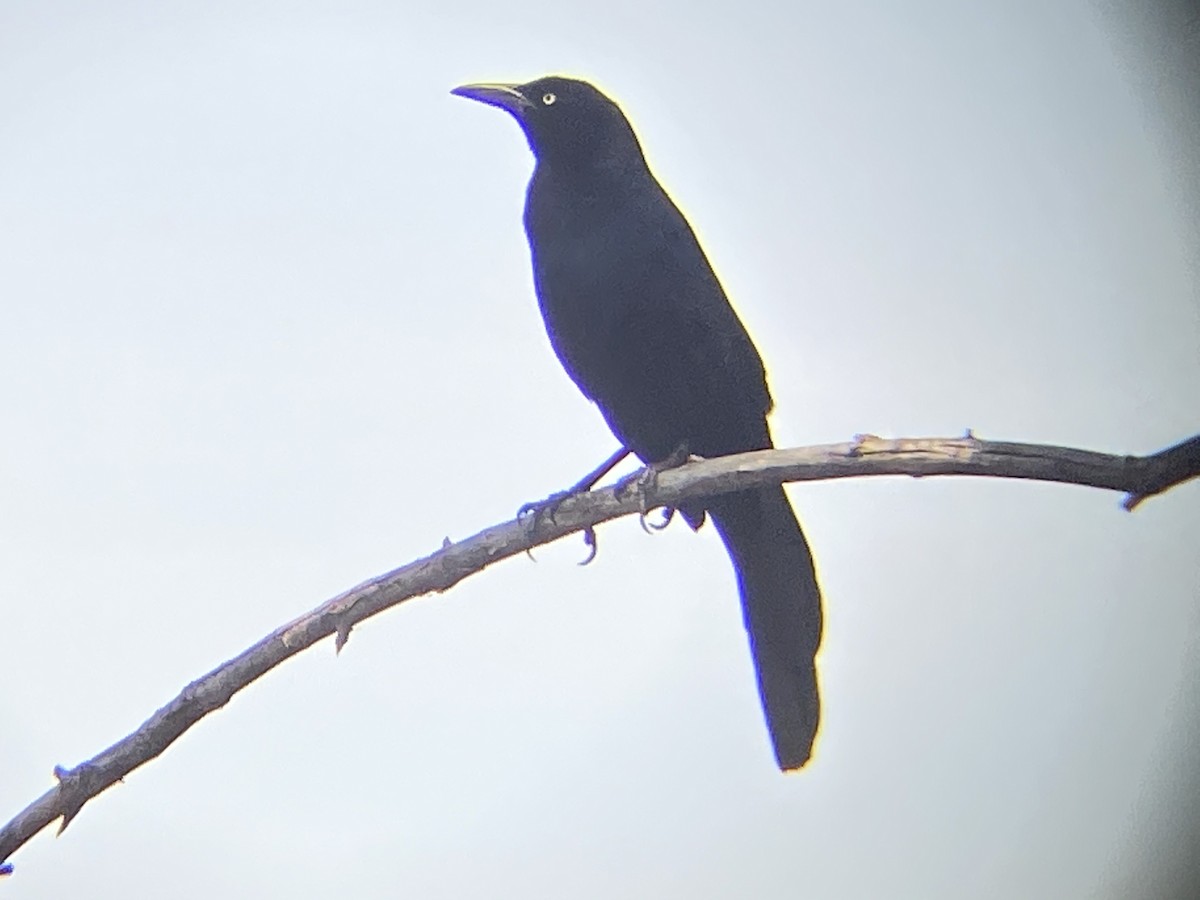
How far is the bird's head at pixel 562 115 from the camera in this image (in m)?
2.10

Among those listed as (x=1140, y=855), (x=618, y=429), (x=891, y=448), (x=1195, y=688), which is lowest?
(x=1140, y=855)

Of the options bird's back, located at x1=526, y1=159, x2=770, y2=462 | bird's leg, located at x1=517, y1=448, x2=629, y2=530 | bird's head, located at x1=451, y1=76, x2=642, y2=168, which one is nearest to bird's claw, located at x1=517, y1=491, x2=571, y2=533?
bird's leg, located at x1=517, y1=448, x2=629, y2=530

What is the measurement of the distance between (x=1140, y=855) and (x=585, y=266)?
1.45 metres

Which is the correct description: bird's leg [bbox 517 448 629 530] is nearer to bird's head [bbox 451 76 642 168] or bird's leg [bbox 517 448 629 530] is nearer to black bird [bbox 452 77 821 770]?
black bird [bbox 452 77 821 770]

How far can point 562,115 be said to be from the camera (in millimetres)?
2104

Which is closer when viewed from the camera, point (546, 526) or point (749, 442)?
point (546, 526)

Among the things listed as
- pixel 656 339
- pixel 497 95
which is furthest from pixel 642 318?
pixel 497 95

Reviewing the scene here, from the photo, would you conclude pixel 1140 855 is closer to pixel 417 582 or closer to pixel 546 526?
pixel 546 526

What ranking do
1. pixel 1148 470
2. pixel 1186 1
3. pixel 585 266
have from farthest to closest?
1. pixel 1186 1
2. pixel 585 266
3. pixel 1148 470

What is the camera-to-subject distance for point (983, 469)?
150 cm

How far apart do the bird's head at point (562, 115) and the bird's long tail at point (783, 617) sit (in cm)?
68

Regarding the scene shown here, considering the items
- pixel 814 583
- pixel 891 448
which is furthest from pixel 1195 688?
pixel 891 448

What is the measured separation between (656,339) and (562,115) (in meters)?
0.47

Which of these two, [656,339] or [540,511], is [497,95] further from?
[540,511]
